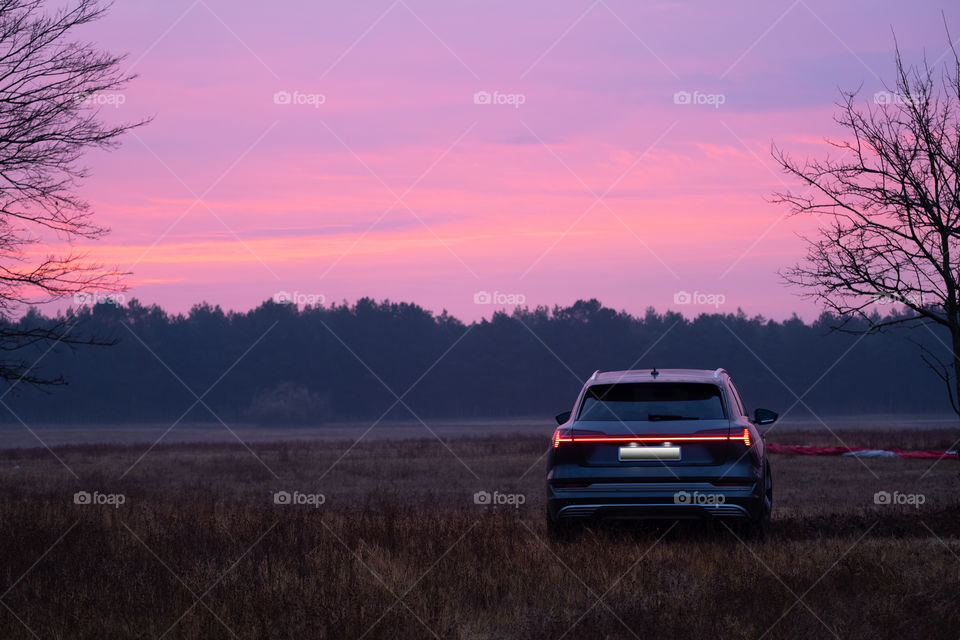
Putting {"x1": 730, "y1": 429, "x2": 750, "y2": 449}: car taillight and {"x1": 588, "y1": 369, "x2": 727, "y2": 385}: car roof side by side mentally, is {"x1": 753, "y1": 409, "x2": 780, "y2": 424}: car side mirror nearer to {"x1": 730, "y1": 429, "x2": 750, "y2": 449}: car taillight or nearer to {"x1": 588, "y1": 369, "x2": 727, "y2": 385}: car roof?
{"x1": 588, "y1": 369, "x2": 727, "y2": 385}: car roof

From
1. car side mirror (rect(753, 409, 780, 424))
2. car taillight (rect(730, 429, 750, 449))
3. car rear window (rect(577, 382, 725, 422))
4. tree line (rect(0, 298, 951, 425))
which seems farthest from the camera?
tree line (rect(0, 298, 951, 425))

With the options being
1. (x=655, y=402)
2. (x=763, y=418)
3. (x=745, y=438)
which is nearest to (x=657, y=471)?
(x=655, y=402)

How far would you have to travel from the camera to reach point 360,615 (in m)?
6.61

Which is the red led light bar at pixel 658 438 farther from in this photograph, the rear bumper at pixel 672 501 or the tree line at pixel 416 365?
the tree line at pixel 416 365

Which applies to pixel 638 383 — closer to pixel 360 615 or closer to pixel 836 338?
pixel 360 615

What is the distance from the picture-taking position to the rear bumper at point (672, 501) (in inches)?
368

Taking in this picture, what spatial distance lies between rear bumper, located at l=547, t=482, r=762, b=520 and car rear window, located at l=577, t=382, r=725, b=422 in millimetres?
643

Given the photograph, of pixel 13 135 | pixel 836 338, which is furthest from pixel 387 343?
pixel 13 135

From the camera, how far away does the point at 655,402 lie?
9.67m

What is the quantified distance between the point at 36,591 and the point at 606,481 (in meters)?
4.92

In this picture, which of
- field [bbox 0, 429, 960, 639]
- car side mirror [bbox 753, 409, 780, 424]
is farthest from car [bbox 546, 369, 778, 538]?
car side mirror [bbox 753, 409, 780, 424]

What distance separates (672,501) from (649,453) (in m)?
0.48

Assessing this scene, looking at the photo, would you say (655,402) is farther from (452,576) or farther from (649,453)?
(452,576)

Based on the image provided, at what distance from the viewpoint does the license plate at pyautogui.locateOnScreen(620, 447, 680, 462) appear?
30.9ft
